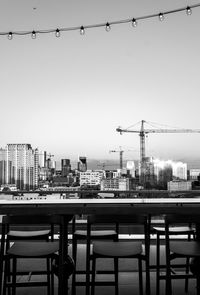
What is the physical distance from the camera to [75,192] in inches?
235

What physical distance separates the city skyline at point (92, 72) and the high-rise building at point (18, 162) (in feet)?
1.26

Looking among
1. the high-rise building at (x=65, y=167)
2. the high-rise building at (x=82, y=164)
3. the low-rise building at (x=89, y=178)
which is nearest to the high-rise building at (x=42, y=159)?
the high-rise building at (x=65, y=167)

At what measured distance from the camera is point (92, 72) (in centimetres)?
846

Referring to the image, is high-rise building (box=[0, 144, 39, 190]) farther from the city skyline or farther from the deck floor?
the deck floor

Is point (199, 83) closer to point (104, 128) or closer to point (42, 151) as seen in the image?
point (104, 128)

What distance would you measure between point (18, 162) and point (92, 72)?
389cm

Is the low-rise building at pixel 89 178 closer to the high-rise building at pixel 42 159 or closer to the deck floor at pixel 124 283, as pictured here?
the high-rise building at pixel 42 159

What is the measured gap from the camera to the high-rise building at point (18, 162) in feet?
32.3

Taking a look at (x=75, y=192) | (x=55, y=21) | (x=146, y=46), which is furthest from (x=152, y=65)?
(x=75, y=192)

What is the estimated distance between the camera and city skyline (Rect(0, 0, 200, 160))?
5969 mm

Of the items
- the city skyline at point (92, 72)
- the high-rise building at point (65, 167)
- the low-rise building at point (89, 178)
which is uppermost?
the city skyline at point (92, 72)

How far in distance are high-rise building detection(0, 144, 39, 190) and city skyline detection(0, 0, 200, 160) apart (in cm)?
38

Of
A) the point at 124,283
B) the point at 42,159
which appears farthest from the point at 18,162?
the point at 124,283

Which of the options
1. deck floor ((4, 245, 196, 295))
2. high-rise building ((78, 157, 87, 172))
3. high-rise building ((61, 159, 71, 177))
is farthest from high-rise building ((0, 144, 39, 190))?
deck floor ((4, 245, 196, 295))
